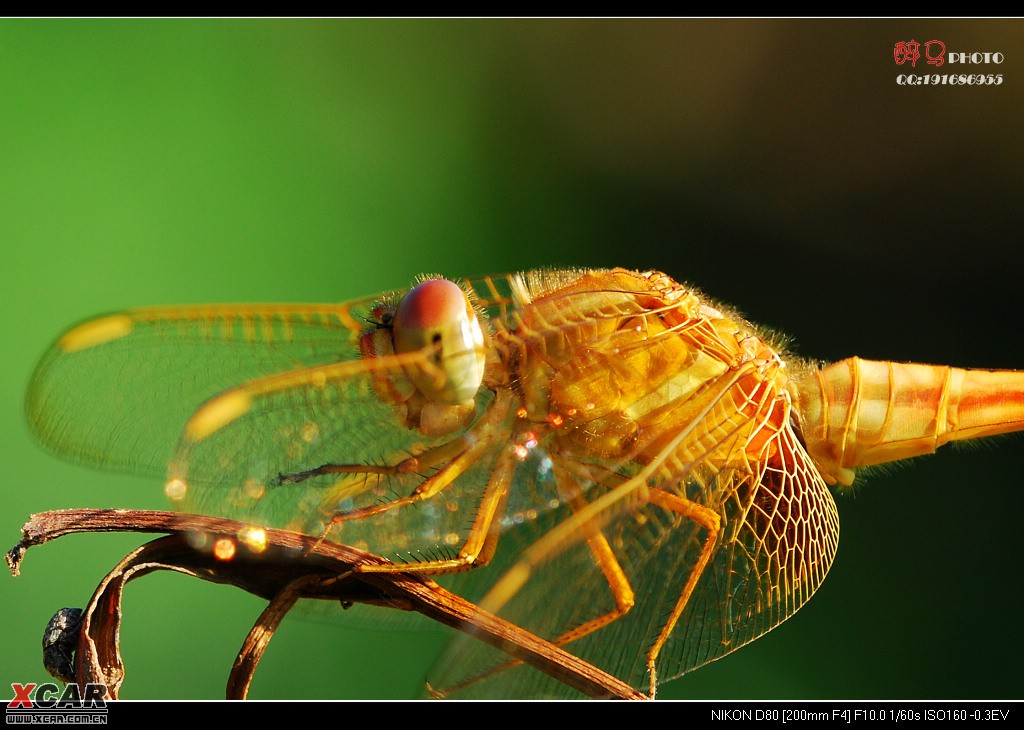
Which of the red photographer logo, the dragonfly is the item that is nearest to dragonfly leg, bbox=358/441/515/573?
the dragonfly

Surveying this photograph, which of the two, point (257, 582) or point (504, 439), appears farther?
point (504, 439)

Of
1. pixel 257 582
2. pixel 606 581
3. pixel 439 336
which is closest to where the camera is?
pixel 257 582

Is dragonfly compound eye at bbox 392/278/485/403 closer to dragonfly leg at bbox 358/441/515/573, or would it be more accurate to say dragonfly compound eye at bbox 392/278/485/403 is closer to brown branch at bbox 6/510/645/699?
dragonfly leg at bbox 358/441/515/573

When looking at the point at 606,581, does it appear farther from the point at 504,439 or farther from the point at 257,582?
the point at 257,582

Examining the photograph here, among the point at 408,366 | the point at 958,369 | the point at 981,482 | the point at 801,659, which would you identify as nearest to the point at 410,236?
the point at 408,366

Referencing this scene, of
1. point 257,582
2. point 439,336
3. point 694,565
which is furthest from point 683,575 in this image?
point 257,582

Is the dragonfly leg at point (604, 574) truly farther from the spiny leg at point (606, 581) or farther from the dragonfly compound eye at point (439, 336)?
the dragonfly compound eye at point (439, 336)

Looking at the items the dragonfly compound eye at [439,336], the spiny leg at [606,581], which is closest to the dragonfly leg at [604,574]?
the spiny leg at [606,581]
